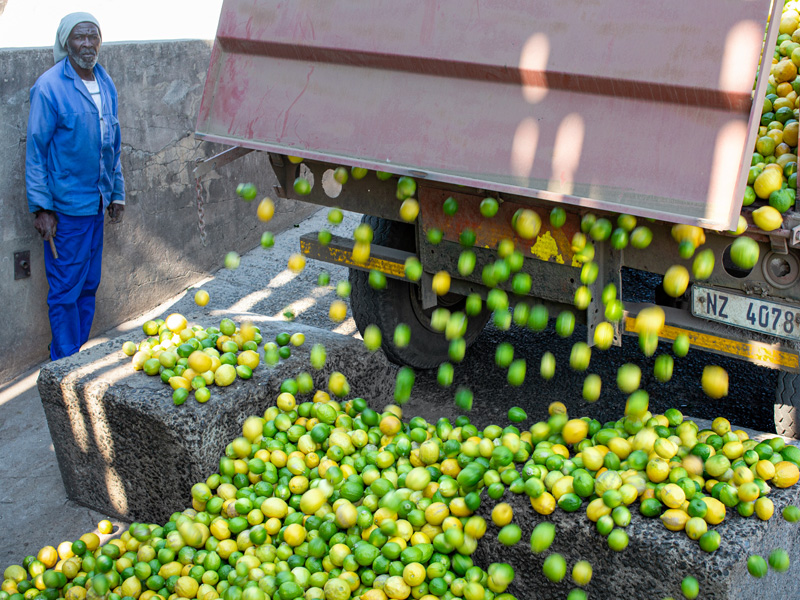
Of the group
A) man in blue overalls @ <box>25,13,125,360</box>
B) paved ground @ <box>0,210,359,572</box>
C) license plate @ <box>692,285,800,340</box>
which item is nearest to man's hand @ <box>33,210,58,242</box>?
man in blue overalls @ <box>25,13,125,360</box>

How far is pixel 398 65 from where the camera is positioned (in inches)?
137

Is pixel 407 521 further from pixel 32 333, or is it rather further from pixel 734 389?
pixel 32 333

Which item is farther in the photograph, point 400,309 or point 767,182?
point 400,309

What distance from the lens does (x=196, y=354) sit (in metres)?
3.48

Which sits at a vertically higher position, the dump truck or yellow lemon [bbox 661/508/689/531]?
the dump truck

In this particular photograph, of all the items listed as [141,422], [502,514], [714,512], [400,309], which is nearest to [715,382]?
[714,512]

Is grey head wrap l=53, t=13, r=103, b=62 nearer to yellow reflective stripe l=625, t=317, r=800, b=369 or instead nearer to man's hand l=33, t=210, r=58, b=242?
man's hand l=33, t=210, r=58, b=242

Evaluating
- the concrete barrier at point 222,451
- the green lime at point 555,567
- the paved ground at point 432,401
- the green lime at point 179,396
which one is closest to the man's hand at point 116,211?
the paved ground at point 432,401

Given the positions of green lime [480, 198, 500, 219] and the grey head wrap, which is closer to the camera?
green lime [480, 198, 500, 219]

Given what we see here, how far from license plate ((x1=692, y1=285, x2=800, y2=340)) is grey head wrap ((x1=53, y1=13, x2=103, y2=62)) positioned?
4148mm

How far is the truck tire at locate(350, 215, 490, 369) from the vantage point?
442 centimetres

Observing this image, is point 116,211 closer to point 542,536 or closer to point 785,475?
point 542,536

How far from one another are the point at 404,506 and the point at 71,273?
332cm

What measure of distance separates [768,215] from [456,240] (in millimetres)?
1368
